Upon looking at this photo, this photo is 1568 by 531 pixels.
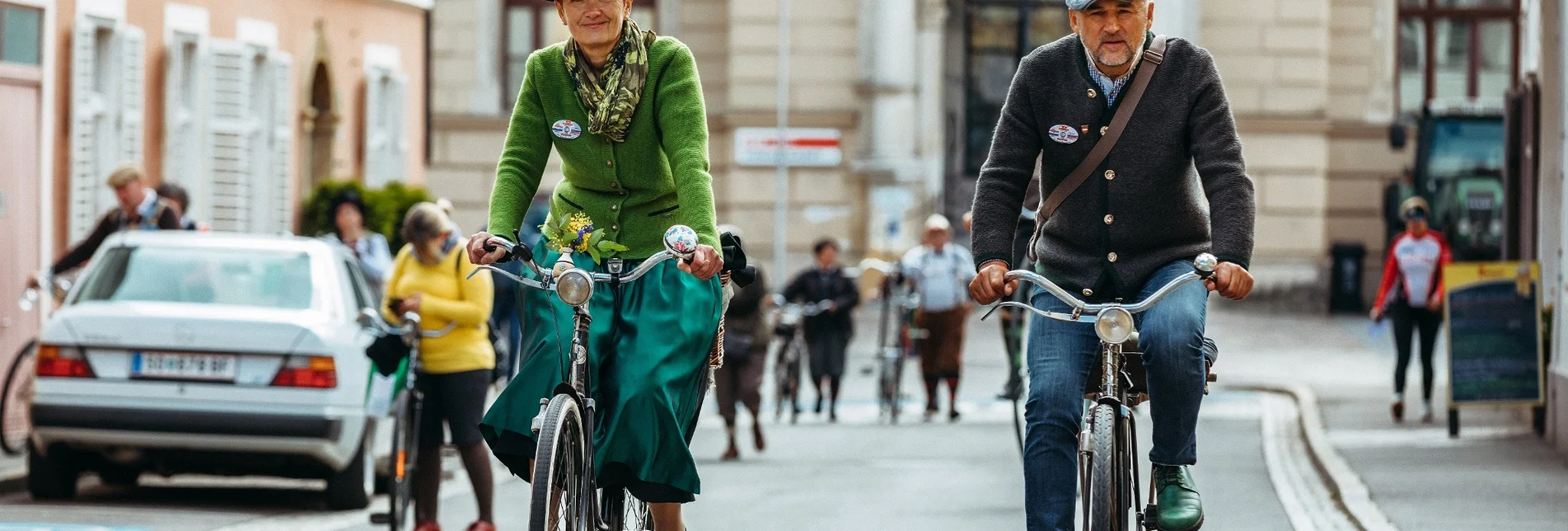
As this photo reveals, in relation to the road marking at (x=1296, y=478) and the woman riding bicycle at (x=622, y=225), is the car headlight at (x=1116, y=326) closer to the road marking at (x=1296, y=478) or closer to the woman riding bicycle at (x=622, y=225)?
the woman riding bicycle at (x=622, y=225)

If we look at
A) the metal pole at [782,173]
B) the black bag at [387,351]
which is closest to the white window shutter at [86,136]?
the black bag at [387,351]

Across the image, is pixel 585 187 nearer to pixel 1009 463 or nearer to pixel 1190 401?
pixel 1190 401

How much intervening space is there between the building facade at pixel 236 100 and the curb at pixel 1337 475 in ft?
27.6

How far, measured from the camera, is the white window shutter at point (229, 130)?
19.4 meters

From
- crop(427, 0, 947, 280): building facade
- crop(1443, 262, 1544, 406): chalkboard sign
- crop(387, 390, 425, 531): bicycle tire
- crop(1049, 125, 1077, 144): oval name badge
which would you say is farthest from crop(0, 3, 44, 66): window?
crop(427, 0, 947, 280): building facade

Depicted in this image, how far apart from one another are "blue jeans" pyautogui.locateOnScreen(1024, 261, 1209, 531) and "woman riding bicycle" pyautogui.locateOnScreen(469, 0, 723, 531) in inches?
34.3

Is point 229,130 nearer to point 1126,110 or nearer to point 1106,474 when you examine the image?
point 1126,110

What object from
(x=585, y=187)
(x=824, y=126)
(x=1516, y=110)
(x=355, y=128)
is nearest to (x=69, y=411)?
(x=585, y=187)

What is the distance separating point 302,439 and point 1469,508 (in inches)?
204

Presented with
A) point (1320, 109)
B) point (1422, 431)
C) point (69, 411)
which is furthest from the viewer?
point (1320, 109)

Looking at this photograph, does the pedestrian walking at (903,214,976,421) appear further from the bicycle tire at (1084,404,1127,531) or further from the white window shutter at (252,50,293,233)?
the bicycle tire at (1084,404,1127,531)

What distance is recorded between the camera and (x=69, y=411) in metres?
10.8

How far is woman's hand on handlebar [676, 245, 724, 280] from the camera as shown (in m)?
5.97

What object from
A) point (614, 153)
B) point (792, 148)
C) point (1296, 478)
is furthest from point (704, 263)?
point (792, 148)
